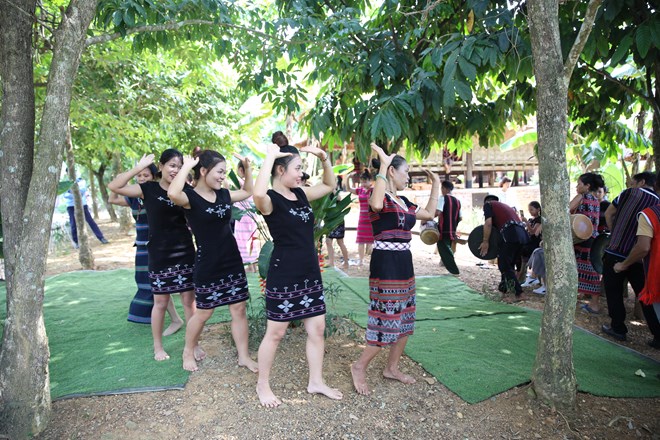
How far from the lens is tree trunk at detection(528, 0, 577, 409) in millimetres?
2881

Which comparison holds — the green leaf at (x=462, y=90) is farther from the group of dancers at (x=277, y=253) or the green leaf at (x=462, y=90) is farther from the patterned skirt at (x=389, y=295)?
the patterned skirt at (x=389, y=295)

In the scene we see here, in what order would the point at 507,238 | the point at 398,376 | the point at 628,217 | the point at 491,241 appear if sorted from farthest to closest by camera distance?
the point at 491,241
the point at 507,238
the point at 628,217
the point at 398,376

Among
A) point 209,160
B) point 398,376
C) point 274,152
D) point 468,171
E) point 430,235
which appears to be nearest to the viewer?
point 274,152

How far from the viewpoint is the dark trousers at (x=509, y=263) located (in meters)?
5.97

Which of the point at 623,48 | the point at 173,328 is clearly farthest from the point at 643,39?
the point at 173,328

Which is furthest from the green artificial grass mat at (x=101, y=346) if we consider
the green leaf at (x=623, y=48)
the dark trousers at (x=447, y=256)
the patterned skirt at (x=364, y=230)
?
the green leaf at (x=623, y=48)

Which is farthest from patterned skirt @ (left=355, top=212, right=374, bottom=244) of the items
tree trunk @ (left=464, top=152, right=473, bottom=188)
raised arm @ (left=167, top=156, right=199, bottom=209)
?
tree trunk @ (left=464, top=152, right=473, bottom=188)

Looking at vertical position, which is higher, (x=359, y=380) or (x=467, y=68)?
(x=467, y=68)

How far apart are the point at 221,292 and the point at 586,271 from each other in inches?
175

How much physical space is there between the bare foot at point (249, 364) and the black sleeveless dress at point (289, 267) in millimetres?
676

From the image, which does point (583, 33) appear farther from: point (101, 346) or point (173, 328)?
point (101, 346)

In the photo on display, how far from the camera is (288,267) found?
9.43 feet

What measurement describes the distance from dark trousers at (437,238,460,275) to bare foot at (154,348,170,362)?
3849mm

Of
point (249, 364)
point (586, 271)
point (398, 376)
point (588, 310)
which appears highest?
point (586, 271)
